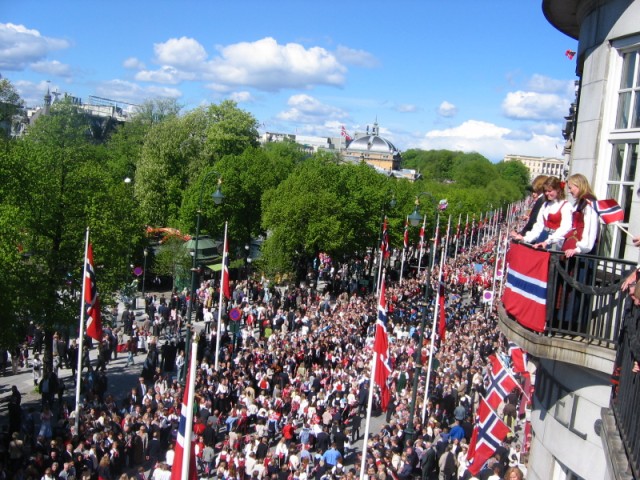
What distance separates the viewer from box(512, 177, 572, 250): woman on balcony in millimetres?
8180

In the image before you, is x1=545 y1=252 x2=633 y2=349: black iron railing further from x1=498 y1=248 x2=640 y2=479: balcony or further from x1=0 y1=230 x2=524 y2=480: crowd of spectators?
x1=0 y1=230 x2=524 y2=480: crowd of spectators

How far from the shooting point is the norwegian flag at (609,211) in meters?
7.62

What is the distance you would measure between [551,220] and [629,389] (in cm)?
312

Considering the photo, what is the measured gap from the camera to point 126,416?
17.4 metres

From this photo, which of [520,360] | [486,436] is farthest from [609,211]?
[520,360]

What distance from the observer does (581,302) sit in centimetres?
768

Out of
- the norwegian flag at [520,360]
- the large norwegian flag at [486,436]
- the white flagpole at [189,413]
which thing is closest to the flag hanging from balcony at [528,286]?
the white flagpole at [189,413]

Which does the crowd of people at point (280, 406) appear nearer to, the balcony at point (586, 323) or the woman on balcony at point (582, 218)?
the woman on balcony at point (582, 218)

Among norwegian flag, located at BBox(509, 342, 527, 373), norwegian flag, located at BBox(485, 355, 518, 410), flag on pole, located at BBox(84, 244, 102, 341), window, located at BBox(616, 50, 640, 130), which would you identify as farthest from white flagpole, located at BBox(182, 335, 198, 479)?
flag on pole, located at BBox(84, 244, 102, 341)

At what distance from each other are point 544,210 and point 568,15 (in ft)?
12.4

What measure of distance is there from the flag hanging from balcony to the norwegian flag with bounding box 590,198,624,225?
0.73 m

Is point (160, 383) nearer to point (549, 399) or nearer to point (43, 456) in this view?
point (43, 456)

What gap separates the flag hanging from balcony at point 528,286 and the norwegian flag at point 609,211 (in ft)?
2.38

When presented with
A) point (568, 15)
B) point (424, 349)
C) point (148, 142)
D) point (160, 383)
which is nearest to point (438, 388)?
point (424, 349)
